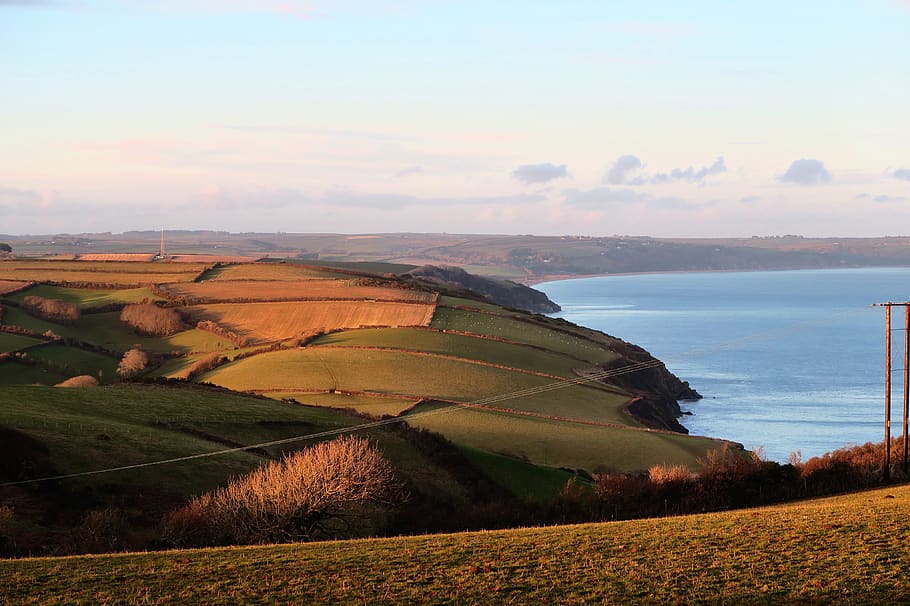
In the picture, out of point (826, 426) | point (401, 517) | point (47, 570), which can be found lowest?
point (826, 426)

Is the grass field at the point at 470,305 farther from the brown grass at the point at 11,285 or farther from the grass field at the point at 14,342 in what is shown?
the brown grass at the point at 11,285

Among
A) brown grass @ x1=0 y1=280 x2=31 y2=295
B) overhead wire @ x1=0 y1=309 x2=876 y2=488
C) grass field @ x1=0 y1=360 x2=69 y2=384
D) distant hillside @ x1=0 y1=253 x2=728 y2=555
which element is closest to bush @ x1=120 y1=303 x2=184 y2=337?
distant hillside @ x1=0 y1=253 x2=728 y2=555

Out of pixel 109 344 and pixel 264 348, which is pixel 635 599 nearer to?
pixel 264 348

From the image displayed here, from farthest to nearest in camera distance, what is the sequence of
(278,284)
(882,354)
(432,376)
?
(882,354) < (278,284) < (432,376)

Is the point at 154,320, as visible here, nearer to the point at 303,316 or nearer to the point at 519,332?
the point at 303,316

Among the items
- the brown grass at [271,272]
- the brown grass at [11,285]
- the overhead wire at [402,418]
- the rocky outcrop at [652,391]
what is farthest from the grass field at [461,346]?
the brown grass at [11,285]

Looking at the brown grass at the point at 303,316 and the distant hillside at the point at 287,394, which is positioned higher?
the brown grass at the point at 303,316

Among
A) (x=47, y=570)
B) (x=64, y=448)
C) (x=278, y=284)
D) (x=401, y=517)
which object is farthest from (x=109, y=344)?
(x=47, y=570)
